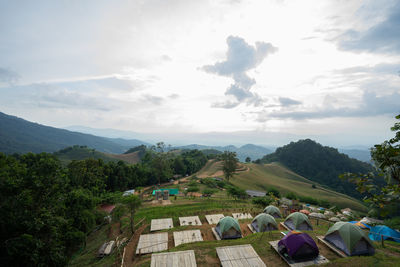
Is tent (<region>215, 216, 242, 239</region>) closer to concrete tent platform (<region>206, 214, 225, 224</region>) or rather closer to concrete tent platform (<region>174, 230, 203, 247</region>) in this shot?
concrete tent platform (<region>174, 230, 203, 247</region>)

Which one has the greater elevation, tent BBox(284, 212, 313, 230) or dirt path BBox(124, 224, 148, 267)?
tent BBox(284, 212, 313, 230)

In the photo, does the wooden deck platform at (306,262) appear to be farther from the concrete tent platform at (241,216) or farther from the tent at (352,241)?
the concrete tent platform at (241,216)

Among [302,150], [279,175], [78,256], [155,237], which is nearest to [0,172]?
[78,256]

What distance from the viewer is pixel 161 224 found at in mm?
20922

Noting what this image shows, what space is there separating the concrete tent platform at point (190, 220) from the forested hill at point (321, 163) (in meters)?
109

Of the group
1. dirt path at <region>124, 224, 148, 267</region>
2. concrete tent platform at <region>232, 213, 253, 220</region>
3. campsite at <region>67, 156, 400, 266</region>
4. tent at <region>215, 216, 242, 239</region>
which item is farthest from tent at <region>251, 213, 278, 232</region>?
dirt path at <region>124, 224, 148, 267</region>

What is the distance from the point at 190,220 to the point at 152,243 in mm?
6011

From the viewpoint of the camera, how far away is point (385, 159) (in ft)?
17.5

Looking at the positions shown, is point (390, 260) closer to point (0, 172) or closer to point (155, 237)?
point (155, 237)

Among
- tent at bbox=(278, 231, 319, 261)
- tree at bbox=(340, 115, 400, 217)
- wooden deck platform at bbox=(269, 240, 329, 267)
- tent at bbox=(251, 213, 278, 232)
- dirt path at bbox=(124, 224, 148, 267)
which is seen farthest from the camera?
tent at bbox=(251, 213, 278, 232)

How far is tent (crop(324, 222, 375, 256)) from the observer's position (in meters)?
13.8

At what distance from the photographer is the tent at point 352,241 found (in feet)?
45.4

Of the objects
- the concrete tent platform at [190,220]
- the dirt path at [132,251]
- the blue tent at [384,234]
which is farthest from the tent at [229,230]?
the blue tent at [384,234]

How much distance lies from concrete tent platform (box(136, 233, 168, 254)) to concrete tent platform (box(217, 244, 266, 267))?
5678mm
